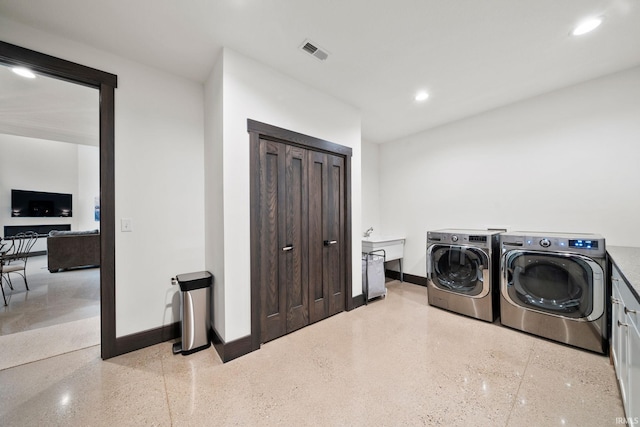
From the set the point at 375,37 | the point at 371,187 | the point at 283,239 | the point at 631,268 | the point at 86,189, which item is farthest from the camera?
the point at 86,189

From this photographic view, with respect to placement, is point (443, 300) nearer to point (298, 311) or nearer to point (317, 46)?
point (298, 311)

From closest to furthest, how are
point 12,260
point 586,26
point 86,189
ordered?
point 586,26
point 12,260
point 86,189

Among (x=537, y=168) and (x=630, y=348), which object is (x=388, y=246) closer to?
(x=537, y=168)

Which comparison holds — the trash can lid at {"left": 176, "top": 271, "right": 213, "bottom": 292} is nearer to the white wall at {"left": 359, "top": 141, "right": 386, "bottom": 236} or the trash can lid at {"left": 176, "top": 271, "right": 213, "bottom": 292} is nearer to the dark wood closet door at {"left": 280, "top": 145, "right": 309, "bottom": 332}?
the dark wood closet door at {"left": 280, "top": 145, "right": 309, "bottom": 332}

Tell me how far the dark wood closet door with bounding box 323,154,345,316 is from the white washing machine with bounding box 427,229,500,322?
4.00ft

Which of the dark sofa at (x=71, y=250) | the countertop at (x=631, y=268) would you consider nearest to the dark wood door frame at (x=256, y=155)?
the countertop at (x=631, y=268)

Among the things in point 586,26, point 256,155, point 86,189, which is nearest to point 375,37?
point 256,155

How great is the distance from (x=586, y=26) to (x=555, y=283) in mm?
2183

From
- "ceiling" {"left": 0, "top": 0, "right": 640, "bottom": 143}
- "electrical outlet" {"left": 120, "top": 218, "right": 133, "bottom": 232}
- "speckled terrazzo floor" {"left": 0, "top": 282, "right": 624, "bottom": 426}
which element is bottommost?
"speckled terrazzo floor" {"left": 0, "top": 282, "right": 624, "bottom": 426}

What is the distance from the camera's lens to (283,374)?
1817 millimetres

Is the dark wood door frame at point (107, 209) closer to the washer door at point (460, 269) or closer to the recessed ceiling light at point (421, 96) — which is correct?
the recessed ceiling light at point (421, 96)

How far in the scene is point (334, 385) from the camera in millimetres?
1694

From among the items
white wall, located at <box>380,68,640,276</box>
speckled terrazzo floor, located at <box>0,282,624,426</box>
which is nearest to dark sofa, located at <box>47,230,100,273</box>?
speckled terrazzo floor, located at <box>0,282,624,426</box>

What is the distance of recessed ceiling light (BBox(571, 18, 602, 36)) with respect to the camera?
5.82 feet
